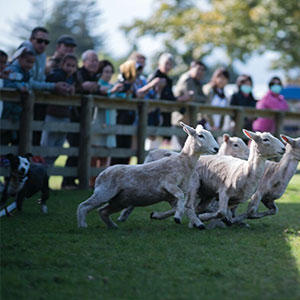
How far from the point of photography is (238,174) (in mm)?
7215

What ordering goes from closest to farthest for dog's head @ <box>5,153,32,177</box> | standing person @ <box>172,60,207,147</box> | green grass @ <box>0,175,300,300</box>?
1. green grass @ <box>0,175,300,300</box>
2. dog's head @ <box>5,153,32,177</box>
3. standing person @ <box>172,60,207,147</box>

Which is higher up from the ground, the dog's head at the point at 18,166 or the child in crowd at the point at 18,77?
the child in crowd at the point at 18,77

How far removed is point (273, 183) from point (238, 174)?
789mm

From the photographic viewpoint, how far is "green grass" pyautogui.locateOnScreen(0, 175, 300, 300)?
4.47 metres

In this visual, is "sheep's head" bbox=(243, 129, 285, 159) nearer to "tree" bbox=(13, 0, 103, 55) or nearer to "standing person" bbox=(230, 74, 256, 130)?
"standing person" bbox=(230, 74, 256, 130)

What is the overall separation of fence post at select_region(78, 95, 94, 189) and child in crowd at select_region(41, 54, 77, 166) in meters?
0.31

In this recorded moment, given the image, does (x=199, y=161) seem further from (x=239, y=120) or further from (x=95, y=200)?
(x=239, y=120)

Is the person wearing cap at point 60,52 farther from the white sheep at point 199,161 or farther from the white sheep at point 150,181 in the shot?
the white sheep at point 150,181

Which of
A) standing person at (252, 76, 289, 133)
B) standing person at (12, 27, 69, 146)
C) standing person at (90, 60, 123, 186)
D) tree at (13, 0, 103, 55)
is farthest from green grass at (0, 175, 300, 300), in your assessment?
tree at (13, 0, 103, 55)

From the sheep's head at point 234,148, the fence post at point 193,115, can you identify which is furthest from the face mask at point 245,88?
the sheep's head at point 234,148

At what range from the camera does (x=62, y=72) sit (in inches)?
418

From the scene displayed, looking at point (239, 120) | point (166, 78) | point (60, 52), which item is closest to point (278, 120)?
point (239, 120)

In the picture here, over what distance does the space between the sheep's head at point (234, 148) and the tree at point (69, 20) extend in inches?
2839

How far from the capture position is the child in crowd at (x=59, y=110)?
1053 cm
